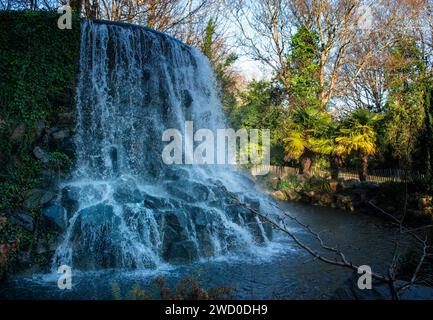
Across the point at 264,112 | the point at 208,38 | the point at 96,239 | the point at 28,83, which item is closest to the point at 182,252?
the point at 96,239

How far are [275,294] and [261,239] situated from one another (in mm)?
2813

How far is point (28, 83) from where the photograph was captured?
7.66m

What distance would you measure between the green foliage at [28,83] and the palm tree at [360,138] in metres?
11.0

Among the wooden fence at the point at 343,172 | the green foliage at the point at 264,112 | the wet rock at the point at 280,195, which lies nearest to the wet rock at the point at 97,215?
the wet rock at the point at 280,195

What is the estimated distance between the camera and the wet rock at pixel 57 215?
622 cm

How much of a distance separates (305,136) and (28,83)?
1219cm

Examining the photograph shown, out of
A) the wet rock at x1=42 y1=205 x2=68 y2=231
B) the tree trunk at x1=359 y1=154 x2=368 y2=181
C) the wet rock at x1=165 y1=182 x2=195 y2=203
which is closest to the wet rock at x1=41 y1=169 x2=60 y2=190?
the wet rock at x1=42 y1=205 x2=68 y2=231

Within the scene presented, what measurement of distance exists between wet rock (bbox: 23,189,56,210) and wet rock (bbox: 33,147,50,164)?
32.3 inches

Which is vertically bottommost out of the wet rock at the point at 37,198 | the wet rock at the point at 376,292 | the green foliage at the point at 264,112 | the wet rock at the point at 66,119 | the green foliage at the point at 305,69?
the wet rock at the point at 376,292

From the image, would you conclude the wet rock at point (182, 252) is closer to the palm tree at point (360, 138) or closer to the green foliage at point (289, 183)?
the green foliage at point (289, 183)

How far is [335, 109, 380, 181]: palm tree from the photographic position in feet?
47.8

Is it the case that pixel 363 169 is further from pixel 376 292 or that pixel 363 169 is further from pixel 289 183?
pixel 376 292

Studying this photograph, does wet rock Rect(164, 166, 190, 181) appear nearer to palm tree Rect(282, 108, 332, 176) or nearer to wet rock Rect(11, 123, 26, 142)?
wet rock Rect(11, 123, 26, 142)

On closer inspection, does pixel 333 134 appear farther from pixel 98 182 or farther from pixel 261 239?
pixel 98 182
